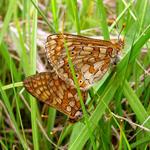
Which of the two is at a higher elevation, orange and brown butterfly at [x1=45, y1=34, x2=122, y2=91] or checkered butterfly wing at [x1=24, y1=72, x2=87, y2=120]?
orange and brown butterfly at [x1=45, y1=34, x2=122, y2=91]

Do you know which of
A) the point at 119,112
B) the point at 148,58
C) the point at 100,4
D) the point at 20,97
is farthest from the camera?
the point at 20,97

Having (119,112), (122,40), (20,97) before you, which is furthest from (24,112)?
(122,40)

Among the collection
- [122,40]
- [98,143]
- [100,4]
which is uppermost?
[100,4]

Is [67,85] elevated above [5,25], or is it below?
below

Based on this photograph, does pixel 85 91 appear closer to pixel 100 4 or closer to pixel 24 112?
pixel 100 4

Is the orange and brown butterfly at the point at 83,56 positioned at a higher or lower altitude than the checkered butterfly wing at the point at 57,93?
higher
